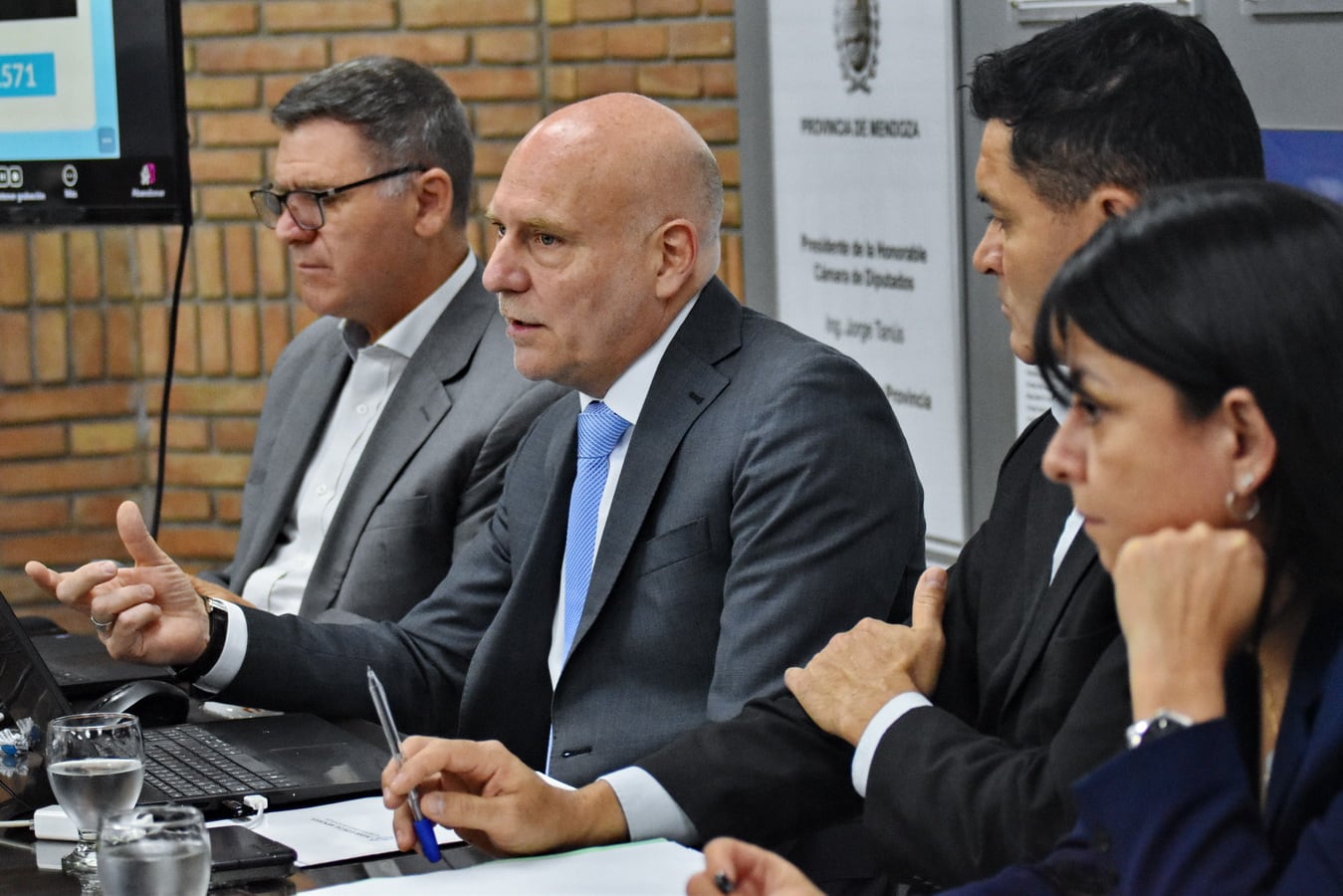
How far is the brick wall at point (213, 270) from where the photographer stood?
168 inches

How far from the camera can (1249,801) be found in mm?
1168

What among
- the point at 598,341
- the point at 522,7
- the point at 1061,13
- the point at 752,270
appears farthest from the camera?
the point at 522,7

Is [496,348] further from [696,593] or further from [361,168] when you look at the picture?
[696,593]

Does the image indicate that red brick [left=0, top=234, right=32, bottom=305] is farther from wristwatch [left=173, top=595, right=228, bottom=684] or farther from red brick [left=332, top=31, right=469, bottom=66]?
wristwatch [left=173, top=595, right=228, bottom=684]

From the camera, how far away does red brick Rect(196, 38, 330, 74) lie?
4.32 metres

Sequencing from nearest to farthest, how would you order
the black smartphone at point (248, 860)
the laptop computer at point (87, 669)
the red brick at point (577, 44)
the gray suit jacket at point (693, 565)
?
the black smartphone at point (248, 860) < the gray suit jacket at point (693, 565) < the laptop computer at point (87, 669) < the red brick at point (577, 44)

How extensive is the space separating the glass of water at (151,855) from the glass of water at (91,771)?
0.74ft

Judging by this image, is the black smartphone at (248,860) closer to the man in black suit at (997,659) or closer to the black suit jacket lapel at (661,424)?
the man in black suit at (997,659)

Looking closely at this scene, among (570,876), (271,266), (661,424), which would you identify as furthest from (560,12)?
(570,876)

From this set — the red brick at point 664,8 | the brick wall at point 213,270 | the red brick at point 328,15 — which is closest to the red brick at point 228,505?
the brick wall at point 213,270

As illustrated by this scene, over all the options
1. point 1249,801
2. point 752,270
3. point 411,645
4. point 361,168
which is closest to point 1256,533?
point 1249,801

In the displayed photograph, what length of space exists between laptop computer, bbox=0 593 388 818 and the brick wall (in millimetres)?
2302

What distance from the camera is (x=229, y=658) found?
7.24ft

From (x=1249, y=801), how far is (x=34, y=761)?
115cm
